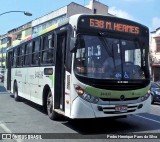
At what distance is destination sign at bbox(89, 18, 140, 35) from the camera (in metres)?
8.95

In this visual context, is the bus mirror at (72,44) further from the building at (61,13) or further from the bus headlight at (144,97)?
the building at (61,13)

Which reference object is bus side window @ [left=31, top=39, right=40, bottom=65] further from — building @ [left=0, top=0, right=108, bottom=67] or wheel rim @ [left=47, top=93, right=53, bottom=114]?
building @ [left=0, top=0, right=108, bottom=67]

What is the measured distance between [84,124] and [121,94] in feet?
6.71

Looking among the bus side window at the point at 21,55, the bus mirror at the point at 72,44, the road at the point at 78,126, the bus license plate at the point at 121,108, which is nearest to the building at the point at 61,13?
the bus side window at the point at 21,55

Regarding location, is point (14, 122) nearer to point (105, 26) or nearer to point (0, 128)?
point (0, 128)

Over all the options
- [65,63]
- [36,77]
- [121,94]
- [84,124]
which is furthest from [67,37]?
[36,77]

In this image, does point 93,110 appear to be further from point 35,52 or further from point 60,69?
point 35,52

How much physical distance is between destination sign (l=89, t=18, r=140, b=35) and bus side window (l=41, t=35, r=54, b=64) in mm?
2289

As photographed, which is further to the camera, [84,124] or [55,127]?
[84,124]

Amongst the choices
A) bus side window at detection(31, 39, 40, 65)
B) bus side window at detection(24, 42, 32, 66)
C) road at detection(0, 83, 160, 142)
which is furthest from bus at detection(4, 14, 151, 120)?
bus side window at detection(24, 42, 32, 66)

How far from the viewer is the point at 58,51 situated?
10258mm

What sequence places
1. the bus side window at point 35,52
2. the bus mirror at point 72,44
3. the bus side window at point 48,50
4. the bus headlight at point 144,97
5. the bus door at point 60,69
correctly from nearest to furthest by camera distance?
the bus mirror at point 72,44 < the bus headlight at point 144,97 < the bus door at point 60,69 < the bus side window at point 48,50 < the bus side window at point 35,52

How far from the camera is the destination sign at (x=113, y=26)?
895cm

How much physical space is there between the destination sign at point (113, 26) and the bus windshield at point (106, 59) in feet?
1.03
